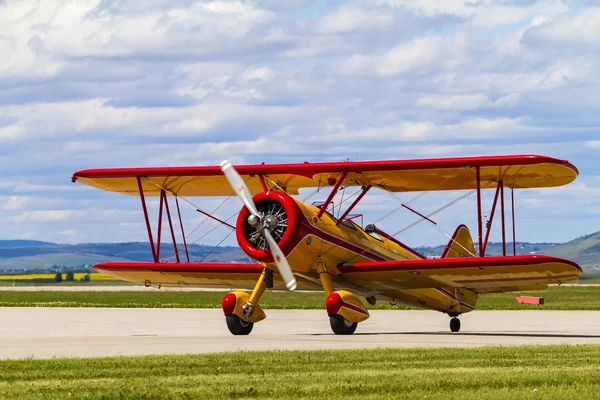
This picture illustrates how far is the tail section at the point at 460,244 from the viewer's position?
1198 inches

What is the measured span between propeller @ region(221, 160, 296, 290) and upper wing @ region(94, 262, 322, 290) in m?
2.69

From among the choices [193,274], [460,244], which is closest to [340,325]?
[193,274]

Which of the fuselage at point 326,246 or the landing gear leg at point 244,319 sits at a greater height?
the fuselage at point 326,246

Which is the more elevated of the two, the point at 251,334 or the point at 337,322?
the point at 337,322

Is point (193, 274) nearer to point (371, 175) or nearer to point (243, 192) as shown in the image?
point (243, 192)

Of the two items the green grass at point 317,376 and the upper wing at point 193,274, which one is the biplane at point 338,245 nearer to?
the upper wing at point 193,274

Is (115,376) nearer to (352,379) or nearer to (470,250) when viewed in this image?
(352,379)

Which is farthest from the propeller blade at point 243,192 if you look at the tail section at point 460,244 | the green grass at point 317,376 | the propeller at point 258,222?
the tail section at point 460,244

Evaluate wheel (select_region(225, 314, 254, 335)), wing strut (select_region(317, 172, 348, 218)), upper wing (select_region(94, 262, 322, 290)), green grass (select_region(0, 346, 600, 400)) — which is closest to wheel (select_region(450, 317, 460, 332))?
upper wing (select_region(94, 262, 322, 290))

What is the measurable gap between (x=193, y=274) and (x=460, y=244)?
8.05m

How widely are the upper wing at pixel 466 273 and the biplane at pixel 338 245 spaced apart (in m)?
0.03

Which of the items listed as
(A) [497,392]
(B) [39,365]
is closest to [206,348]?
(B) [39,365]

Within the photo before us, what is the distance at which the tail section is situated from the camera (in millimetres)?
30422

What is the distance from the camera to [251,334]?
25.3m
